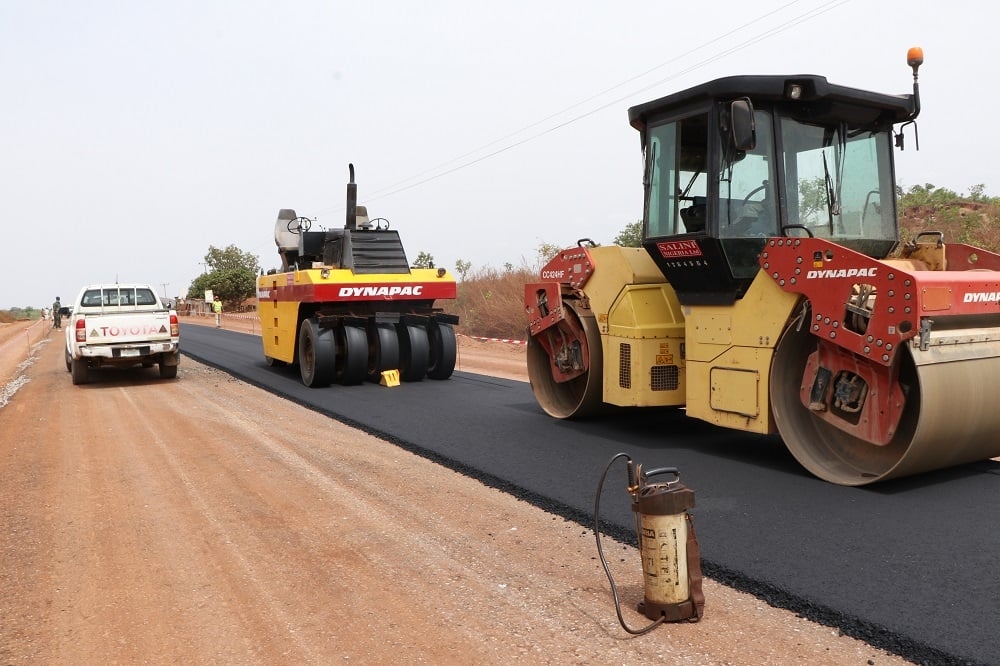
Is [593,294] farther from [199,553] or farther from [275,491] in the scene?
[199,553]

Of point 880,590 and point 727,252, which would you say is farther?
point 727,252

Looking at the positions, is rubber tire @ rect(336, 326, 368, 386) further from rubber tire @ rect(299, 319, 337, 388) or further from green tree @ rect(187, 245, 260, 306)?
green tree @ rect(187, 245, 260, 306)

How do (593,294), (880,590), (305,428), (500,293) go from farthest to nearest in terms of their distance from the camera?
(500,293), (305,428), (593,294), (880,590)

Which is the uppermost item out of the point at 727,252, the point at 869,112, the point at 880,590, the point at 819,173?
the point at 869,112

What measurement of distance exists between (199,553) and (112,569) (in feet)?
1.43

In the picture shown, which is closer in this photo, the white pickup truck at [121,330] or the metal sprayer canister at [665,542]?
the metal sprayer canister at [665,542]

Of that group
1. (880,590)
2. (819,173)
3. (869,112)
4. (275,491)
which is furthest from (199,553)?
(869,112)

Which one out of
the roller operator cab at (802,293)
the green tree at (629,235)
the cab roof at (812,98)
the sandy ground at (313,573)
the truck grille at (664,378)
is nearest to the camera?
the sandy ground at (313,573)

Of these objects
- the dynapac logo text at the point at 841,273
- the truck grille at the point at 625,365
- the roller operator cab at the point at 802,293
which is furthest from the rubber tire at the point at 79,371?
the dynapac logo text at the point at 841,273

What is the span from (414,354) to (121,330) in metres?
4.49

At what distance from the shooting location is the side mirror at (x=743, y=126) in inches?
207

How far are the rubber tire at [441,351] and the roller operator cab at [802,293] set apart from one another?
16.1 feet

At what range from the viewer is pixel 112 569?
4.13 m

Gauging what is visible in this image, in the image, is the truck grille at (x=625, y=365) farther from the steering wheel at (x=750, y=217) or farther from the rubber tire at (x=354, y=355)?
the rubber tire at (x=354, y=355)
